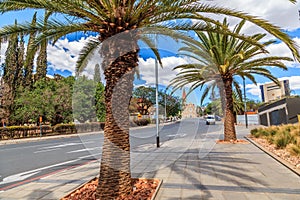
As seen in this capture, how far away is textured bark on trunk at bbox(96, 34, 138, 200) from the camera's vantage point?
12.7 ft

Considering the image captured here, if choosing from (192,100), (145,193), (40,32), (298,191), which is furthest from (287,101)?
(40,32)

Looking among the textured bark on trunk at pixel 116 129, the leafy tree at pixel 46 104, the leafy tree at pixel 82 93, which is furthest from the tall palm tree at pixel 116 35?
the leafy tree at pixel 46 104

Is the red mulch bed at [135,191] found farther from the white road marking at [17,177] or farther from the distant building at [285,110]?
the distant building at [285,110]

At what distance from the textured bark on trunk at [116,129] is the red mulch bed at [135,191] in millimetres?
201

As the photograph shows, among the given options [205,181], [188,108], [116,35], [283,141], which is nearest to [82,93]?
[188,108]

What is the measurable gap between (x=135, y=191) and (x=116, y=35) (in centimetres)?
317

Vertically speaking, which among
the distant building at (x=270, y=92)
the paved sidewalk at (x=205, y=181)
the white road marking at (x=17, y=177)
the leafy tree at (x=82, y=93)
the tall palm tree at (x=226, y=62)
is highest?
the distant building at (x=270, y=92)

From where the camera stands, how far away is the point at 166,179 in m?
5.20

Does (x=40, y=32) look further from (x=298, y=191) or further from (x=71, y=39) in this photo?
(x=298, y=191)

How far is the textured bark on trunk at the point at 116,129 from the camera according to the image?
153 inches

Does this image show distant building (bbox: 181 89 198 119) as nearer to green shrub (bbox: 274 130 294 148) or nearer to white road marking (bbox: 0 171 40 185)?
green shrub (bbox: 274 130 294 148)

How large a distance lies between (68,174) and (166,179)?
119 inches

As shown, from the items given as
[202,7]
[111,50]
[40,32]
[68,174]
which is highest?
[202,7]

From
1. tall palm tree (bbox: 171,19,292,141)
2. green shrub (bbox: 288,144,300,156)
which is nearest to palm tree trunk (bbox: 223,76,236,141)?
tall palm tree (bbox: 171,19,292,141)
